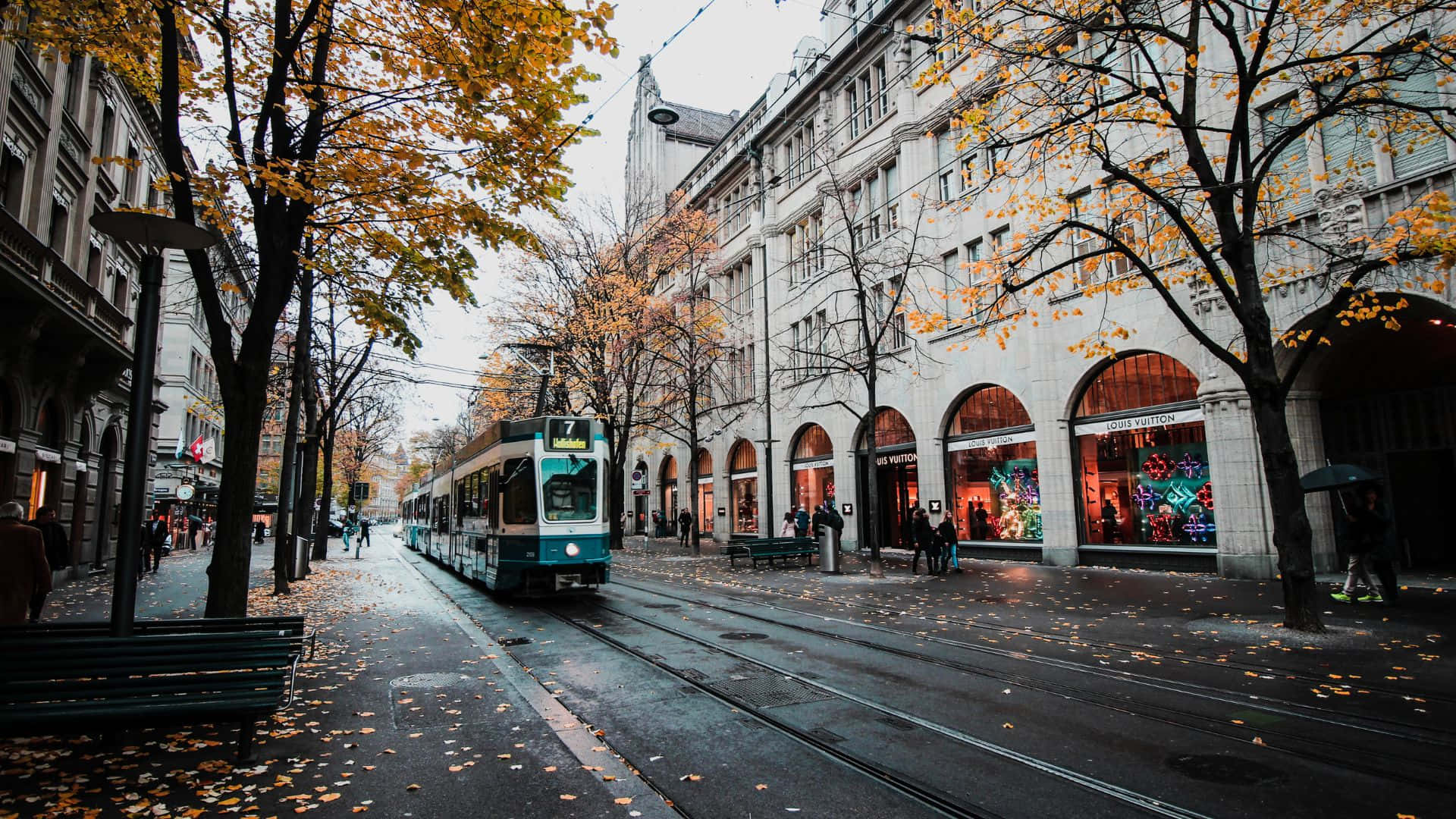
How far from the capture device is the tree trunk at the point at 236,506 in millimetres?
8180

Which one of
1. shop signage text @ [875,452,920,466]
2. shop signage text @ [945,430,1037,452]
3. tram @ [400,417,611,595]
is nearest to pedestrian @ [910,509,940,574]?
shop signage text @ [945,430,1037,452]

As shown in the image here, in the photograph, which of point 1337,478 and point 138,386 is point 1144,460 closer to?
point 1337,478

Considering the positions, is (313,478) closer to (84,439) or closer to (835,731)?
(84,439)

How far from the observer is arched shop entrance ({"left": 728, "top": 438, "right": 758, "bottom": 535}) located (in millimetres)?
34781

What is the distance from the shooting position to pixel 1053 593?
1403 centimetres

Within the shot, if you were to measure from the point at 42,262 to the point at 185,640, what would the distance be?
13.8m

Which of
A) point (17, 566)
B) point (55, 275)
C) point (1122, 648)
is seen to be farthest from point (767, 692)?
point (55, 275)

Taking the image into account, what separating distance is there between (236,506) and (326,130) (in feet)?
14.6

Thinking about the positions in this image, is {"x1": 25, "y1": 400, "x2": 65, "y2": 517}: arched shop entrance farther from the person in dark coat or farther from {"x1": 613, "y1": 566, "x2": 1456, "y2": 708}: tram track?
{"x1": 613, "y1": 566, "x2": 1456, "y2": 708}: tram track

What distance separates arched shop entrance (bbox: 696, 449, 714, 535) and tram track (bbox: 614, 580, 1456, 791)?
97.9ft

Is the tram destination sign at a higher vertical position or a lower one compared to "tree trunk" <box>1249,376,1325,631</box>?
higher

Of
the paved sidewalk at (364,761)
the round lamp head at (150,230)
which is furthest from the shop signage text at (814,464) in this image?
the round lamp head at (150,230)

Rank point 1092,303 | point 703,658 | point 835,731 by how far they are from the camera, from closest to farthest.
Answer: point 835,731 < point 703,658 < point 1092,303

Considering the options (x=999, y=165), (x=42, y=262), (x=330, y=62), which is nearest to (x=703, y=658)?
(x=999, y=165)
